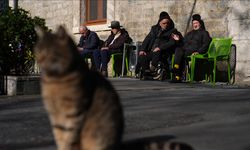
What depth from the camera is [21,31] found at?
878cm

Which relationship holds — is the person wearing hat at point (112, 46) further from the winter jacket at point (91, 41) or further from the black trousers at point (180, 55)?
the black trousers at point (180, 55)

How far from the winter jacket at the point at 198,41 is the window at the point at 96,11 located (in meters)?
4.70

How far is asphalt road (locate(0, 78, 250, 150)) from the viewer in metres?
4.52

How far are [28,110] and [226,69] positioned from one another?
6265 millimetres

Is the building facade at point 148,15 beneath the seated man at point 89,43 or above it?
above

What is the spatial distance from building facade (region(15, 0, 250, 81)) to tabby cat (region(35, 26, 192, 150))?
8.64m

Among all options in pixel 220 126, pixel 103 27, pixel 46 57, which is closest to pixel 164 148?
pixel 46 57

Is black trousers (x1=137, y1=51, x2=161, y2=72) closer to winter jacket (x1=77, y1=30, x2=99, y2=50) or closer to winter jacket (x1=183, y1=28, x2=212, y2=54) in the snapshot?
winter jacket (x1=183, y1=28, x2=212, y2=54)

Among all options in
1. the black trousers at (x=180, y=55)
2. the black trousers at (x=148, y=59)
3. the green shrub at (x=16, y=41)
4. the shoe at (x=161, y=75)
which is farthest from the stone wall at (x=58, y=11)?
the green shrub at (x=16, y=41)

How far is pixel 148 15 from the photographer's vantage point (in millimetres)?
13680

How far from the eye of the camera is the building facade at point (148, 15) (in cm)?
1123

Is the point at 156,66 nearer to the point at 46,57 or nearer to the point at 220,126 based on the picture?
the point at 220,126

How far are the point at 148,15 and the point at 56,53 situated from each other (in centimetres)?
1110

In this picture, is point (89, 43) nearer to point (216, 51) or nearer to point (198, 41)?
point (198, 41)
